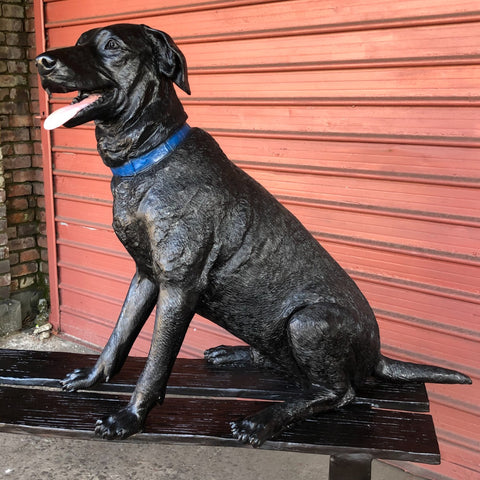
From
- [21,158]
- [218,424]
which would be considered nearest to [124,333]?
[218,424]

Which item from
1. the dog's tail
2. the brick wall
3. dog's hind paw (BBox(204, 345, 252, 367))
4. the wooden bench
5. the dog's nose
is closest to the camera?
the dog's nose

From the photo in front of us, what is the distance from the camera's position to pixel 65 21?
437 centimetres

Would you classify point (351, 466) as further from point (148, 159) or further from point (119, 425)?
point (148, 159)

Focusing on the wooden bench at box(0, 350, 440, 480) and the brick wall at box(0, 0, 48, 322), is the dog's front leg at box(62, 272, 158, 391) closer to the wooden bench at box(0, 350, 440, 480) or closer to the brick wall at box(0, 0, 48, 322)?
the wooden bench at box(0, 350, 440, 480)

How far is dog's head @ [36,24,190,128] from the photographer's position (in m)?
1.64

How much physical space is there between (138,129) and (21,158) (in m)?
3.51

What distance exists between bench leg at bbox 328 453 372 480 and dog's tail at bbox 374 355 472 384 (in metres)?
0.39

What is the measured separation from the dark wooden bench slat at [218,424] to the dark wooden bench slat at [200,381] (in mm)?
42

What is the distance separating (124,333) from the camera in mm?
2111

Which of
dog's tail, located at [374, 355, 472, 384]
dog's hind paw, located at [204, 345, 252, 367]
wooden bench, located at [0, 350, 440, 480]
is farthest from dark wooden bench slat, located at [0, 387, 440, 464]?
dog's hind paw, located at [204, 345, 252, 367]

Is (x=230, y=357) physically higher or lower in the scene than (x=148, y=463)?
higher

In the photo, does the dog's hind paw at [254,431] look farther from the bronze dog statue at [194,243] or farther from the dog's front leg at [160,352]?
the dog's front leg at [160,352]

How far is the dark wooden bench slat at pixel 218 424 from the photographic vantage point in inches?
72.1

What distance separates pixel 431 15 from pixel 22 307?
13.3 ft
